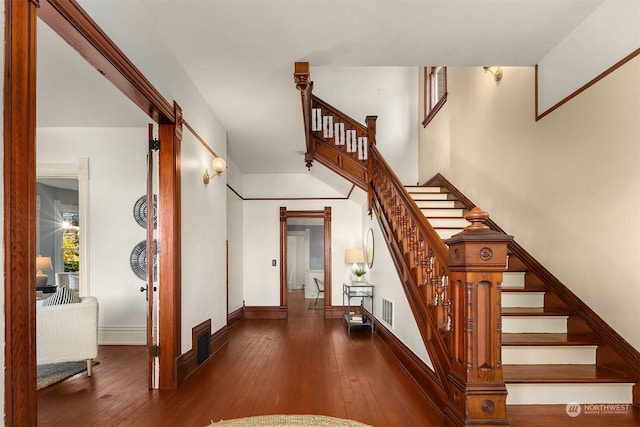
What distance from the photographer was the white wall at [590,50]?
2.85 meters

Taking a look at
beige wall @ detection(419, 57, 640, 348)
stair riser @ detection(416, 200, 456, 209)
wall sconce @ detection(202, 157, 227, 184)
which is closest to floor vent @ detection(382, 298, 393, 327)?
Result: stair riser @ detection(416, 200, 456, 209)

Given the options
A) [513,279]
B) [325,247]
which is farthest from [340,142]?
[513,279]

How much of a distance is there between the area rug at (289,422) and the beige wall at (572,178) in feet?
7.04

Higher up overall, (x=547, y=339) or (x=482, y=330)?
(x=482, y=330)

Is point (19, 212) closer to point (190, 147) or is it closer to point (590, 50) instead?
point (190, 147)

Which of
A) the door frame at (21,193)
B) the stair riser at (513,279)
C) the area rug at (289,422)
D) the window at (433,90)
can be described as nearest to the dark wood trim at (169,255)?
the area rug at (289,422)

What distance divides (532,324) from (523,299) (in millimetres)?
354

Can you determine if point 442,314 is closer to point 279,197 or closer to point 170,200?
point 170,200

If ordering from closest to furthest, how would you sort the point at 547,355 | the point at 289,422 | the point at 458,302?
1. the point at 458,302
2. the point at 289,422
3. the point at 547,355

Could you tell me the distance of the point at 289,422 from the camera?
9.07 ft

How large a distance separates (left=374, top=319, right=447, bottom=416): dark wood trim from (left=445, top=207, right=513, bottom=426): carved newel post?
46 cm

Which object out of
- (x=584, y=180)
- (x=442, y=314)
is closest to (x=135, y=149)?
(x=442, y=314)

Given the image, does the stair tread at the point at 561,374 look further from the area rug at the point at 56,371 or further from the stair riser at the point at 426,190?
the area rug at the point at 56,371

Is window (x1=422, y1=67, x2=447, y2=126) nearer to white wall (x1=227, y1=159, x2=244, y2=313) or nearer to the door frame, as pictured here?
Answer: white wall (x1=227, y1=159, x2=244, y2=313)
